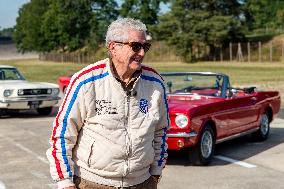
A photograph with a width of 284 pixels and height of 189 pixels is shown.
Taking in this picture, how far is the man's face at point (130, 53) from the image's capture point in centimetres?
305

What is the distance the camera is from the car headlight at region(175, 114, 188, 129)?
7.84 metres

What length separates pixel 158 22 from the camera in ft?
220

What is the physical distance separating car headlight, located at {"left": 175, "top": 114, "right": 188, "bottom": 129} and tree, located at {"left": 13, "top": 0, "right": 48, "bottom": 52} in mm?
80291

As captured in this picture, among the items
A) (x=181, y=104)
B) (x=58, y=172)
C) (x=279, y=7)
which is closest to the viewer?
(x=58, y=172)

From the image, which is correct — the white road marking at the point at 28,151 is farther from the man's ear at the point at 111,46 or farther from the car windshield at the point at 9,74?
the man's ear at the point at 111,46

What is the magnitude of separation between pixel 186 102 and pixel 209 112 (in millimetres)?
719

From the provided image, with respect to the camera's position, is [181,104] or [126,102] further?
[181,104]

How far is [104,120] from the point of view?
3.03 meters

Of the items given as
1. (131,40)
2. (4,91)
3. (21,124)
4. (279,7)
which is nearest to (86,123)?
(131,40)

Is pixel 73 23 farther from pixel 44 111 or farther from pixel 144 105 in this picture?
pixel 144 105

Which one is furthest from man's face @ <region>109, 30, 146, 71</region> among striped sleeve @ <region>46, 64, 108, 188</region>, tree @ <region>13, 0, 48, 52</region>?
tree @ <region>13, 0, 48, 52</region>

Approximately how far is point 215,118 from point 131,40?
5.58 m

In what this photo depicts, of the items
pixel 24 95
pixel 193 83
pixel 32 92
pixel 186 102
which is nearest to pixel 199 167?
pixel 186 102

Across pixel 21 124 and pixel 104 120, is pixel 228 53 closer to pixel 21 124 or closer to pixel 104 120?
pixel 21 124
